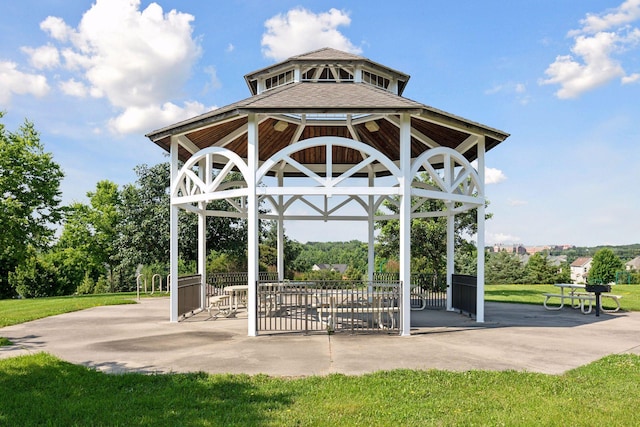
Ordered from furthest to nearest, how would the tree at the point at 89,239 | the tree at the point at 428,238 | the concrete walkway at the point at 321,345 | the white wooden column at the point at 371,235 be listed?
the tree at the point at 89,239 < the tree at the point at 428,238 < the white wooden column at the point at 371,235 < the concrete walkway at the point at 321,345

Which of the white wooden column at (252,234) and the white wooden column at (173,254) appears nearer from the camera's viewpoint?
the white wooden column at (252,234)

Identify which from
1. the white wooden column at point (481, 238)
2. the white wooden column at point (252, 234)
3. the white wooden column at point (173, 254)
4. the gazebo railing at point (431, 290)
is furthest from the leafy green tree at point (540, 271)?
the white wooden column at point (252, 234)

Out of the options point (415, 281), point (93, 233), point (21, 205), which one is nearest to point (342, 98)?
point (415, 281)

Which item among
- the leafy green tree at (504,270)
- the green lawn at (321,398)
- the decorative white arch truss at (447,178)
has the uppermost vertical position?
the decorative white arch truss at (447,178)

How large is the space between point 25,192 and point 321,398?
32102 mm

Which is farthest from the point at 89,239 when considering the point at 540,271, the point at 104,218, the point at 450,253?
the point at 540,271

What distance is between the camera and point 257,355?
8500 millimetres

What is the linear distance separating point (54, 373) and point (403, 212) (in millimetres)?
7386

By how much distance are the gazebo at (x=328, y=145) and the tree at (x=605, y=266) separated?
42429 mm

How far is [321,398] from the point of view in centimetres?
589

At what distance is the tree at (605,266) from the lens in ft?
164

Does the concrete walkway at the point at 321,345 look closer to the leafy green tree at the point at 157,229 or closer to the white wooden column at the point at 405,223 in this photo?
the white wooden column at the point at 405,223

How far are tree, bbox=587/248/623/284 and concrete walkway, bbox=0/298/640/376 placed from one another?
138ft

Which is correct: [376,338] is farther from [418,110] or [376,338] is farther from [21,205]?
[21,205]
